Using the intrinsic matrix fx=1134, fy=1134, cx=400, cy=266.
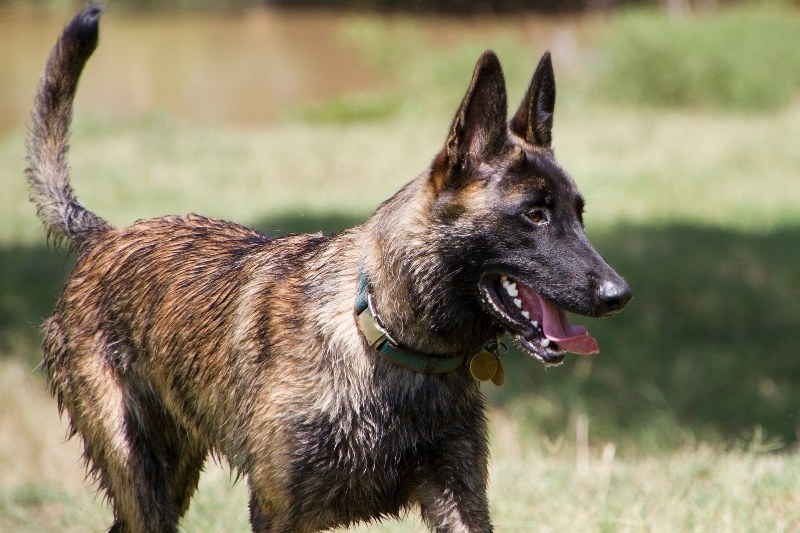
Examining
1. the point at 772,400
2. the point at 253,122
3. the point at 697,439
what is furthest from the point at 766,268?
the point at 253,122

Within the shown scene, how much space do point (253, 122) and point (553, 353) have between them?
51.5ft

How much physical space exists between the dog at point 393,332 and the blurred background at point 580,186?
119 cm

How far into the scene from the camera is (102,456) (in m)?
4.40

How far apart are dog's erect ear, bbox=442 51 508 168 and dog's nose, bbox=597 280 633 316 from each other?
55 cm

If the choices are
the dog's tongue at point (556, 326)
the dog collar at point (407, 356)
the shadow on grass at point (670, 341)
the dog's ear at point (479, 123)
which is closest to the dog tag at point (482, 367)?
the dog collar at point (407, 356)

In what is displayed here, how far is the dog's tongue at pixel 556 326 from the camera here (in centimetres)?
342

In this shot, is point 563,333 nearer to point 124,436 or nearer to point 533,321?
point 533,321

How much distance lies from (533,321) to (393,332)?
0.45m

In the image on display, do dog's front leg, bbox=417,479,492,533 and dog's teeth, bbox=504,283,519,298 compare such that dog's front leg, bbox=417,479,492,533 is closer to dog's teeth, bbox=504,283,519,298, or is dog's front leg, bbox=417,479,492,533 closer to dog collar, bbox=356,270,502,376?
dog collar, bbox=356,270,502,376

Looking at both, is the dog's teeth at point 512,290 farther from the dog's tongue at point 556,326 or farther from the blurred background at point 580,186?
the blurred background at point 580,186

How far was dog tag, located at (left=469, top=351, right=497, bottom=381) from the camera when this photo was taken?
3.58m

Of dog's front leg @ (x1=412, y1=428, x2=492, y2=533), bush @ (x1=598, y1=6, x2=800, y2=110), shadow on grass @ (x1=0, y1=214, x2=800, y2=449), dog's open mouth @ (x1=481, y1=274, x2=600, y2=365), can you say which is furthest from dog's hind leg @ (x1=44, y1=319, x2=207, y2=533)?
bush @ (x1=598, y1=6, x2=800, y2=110)

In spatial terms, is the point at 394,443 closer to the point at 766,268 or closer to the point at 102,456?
the point at 102,456

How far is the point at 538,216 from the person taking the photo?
344 centimetres
